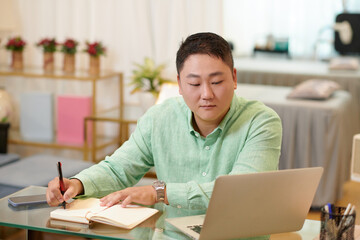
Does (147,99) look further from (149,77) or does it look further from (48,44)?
(48,44)

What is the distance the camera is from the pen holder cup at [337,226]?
4.34ft

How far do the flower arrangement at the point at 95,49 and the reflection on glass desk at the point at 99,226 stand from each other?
2.70 meters

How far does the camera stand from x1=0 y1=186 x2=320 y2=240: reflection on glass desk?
4.52ft

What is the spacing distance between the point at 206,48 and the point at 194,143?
33cm

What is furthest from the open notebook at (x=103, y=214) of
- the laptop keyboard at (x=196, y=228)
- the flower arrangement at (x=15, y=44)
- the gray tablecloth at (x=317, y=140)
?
the flower arrangement at (x=15, y=44)

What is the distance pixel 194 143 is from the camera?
181 cm

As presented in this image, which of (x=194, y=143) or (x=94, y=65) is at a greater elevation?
(x=94, y=65)

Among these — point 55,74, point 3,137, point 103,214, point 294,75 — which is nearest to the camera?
point 103,214

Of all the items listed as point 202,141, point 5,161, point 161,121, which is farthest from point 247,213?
point 5,161

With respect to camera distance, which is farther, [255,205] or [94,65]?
[94,65]

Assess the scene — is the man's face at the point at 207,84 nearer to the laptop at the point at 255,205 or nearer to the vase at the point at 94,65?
the laptop at the point at 255,205

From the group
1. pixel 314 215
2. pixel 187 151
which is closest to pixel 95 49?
pixel 314 215

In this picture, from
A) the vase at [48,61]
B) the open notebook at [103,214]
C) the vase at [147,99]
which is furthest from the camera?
the vase at [48,61]

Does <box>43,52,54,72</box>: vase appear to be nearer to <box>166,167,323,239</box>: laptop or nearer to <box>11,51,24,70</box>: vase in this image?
<box>11,51,24,70</box>: vase
